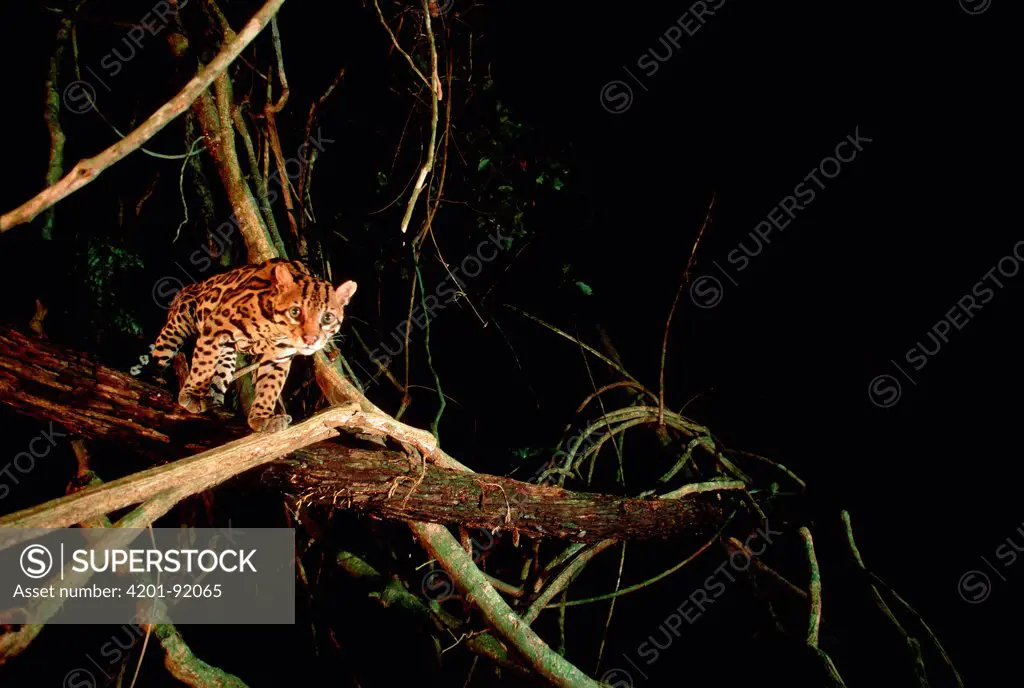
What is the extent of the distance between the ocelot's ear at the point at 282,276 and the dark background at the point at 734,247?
143 cm

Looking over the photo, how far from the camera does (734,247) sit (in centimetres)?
470

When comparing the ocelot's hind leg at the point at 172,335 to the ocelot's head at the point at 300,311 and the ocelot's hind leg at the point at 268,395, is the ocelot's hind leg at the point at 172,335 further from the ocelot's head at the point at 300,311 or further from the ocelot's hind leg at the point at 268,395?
the ocelot's head at the point at 300,311

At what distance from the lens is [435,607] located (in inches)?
161

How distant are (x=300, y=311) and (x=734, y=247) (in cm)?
314

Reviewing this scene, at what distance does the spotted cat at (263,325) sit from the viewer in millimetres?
3227

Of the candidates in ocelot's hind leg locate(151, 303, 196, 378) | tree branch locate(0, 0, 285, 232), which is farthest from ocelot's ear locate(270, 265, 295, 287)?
tree branch locate(0, 0, 285, 232)

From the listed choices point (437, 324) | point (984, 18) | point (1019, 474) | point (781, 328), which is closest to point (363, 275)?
point (437, 324)

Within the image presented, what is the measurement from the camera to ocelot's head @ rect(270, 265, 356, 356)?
324 centimetres

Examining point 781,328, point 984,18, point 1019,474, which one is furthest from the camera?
point 781,328

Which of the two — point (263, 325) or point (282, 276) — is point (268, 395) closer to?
point (263, 325)

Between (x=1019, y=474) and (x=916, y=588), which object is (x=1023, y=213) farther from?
(x=916, y=588)

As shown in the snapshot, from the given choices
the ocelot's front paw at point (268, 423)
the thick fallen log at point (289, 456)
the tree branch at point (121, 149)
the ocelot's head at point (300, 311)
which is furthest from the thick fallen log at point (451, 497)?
the tree branch at point (121, 149)

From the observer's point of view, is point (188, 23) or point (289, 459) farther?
point (188, 23)

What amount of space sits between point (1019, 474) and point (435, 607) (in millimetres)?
3777
